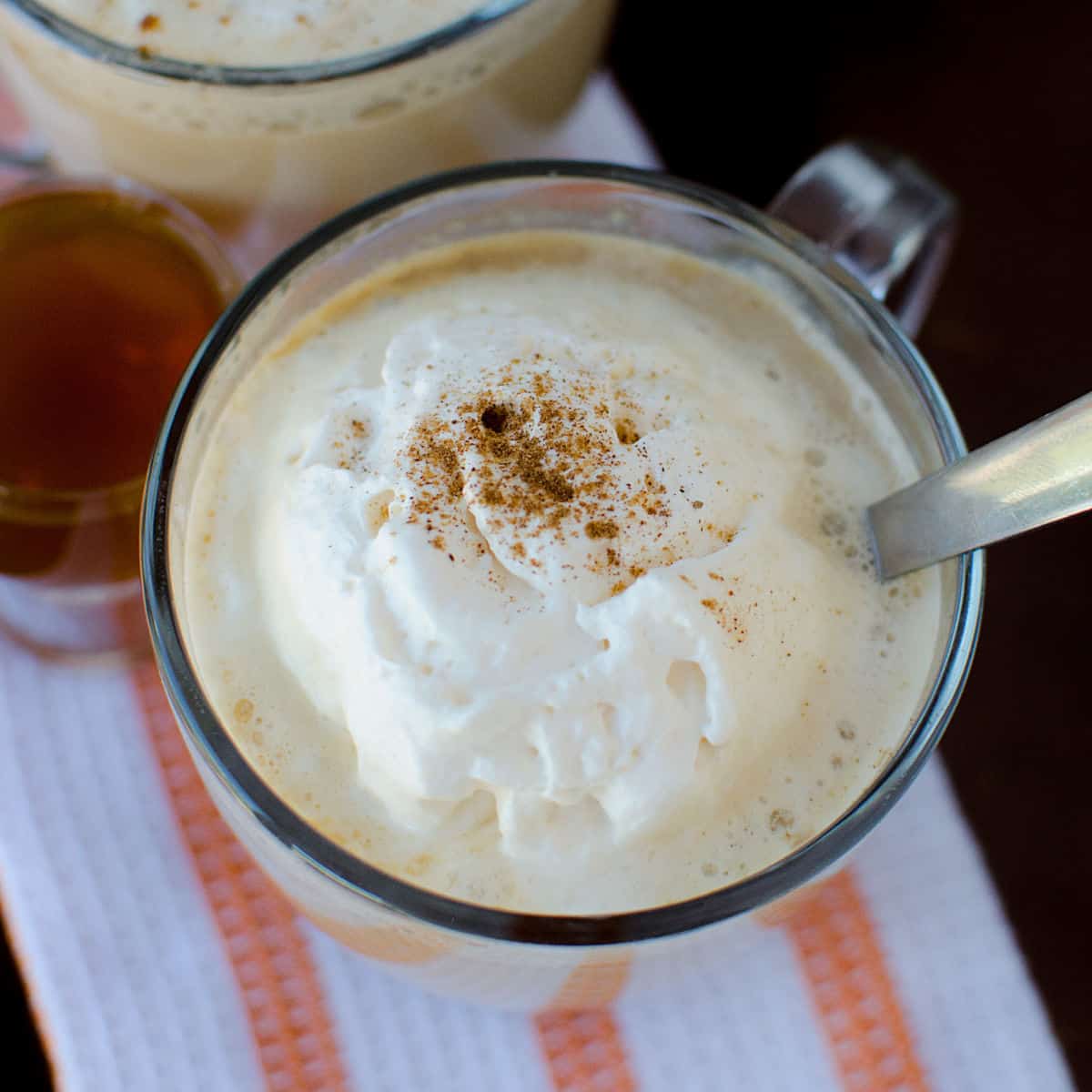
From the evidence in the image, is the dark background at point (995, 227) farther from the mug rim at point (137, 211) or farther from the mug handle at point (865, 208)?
the mug rim at point (137, 211)

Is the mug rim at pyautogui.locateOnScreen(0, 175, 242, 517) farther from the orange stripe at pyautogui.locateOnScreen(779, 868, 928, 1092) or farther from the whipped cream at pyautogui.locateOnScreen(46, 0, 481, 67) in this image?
the orange stripe at pyautogui.locateOnScreen(779, 868, 928, 1092)

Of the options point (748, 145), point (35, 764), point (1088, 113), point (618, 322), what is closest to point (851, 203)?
point (618, 322)

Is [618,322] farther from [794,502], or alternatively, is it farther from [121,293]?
[121,293]

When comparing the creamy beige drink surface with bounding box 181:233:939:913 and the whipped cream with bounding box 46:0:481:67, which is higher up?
the whipped cream with bounding box 46:0:481:67

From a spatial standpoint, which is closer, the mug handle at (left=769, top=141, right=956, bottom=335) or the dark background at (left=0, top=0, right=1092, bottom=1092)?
the mug handle at (left=769, top=141, right=956, bottom=335)

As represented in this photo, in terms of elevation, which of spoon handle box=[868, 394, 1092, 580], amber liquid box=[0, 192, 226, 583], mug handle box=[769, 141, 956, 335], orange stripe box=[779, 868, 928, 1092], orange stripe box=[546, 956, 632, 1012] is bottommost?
orange stripe box=[779, 868, 928, 1092]

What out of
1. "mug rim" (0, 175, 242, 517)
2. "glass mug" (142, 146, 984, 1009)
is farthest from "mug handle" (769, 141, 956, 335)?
"mug rim" (0, 175, 242, 517)
